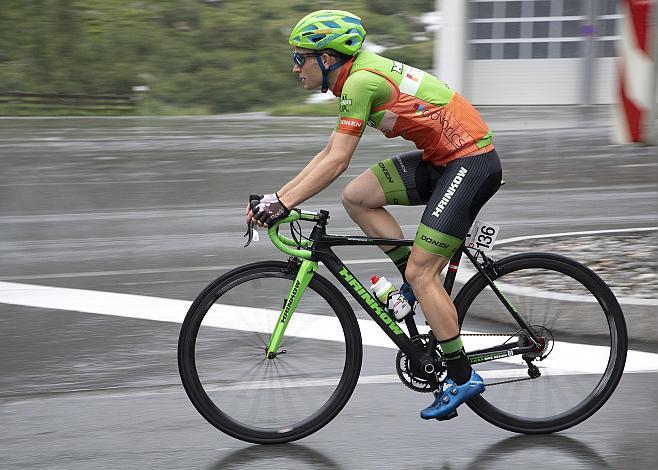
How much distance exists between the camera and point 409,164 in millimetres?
5129

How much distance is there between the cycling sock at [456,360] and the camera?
16.4 ft

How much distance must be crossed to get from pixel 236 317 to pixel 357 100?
3.63 ft

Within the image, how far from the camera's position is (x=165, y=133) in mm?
22969

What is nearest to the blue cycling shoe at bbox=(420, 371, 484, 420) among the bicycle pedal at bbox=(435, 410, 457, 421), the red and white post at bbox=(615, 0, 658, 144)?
the bicycle pedal at bbox=(435, 410, 457, 421)

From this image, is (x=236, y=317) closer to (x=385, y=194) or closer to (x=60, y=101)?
(x=385, y=194)

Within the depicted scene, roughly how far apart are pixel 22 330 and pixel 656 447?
Result: 406 centimetres

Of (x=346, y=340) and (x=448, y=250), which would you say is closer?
(x=448, y=250)

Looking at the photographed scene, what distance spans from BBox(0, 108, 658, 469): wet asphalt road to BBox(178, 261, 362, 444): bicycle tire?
0.32 ft

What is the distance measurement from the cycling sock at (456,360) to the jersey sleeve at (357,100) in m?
1.03

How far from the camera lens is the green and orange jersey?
4688mm

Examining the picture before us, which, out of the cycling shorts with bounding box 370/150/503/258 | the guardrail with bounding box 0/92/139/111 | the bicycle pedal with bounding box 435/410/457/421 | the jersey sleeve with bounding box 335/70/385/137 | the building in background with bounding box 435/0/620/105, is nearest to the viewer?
the jersey sleeve with bounding box 335/70/385/137

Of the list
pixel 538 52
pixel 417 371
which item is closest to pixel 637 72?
pixel 417 371

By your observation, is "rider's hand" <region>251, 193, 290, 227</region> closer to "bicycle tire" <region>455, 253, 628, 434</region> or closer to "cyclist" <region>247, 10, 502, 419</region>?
"cyclist" <region>247, 10, 502, 419</region>

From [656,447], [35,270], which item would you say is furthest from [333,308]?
[35,270]
